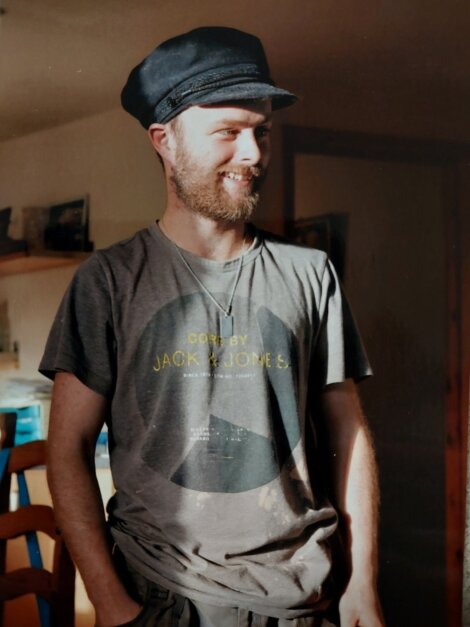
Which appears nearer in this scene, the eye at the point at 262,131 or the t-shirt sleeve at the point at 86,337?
the t-shirt sleeve at the point at 86,337

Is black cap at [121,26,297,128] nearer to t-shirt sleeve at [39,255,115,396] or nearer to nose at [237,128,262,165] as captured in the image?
nose at [237,128,262,165]

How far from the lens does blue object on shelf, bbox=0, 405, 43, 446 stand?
55.4 inches

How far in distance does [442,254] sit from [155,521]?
82 centimetres

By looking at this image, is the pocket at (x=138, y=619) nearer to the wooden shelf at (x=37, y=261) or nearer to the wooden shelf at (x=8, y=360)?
the wooden shelf at (x=8, y=360)

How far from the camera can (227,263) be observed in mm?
1424

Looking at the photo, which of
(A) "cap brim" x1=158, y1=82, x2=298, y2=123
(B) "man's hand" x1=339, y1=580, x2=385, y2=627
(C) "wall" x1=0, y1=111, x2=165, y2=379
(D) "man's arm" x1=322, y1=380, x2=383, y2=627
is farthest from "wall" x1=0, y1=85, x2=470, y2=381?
(B) "man's hand" x1=339, y1=580, x2=385, y2=627

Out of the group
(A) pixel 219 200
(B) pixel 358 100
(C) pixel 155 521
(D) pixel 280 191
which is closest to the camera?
(C) pixel 155 521

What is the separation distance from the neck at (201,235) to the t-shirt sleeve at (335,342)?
0.19 meters

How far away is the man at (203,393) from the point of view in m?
1.33

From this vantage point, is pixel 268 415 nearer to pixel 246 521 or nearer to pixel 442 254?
pixel 246 521

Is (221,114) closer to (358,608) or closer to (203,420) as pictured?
(203,420)

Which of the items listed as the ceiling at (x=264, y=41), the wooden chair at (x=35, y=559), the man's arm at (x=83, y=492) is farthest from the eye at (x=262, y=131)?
the wooden chair at (x=35, y=559)

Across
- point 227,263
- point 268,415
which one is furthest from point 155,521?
point 227,263

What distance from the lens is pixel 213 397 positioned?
4.49 ft
